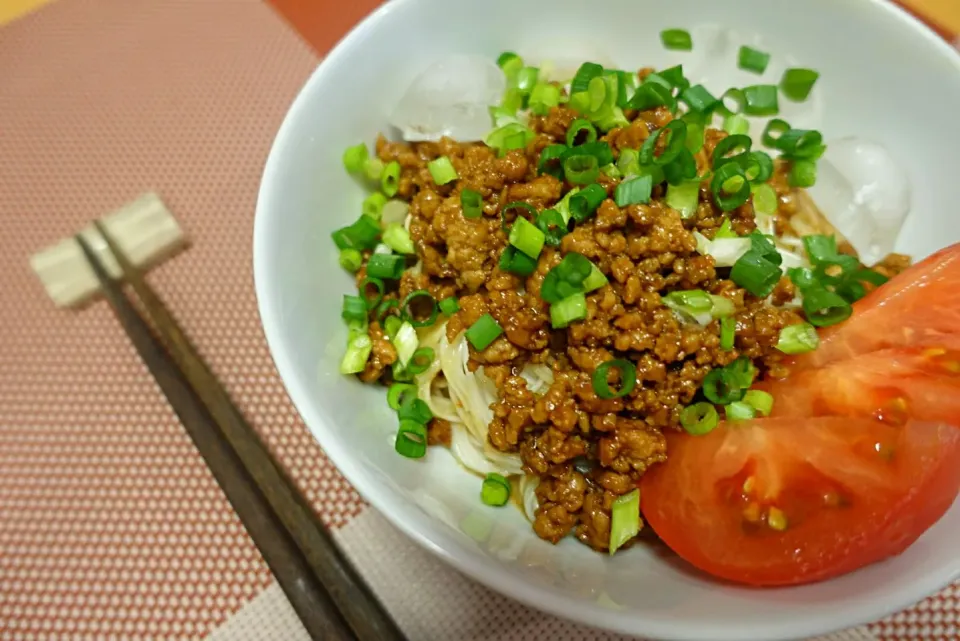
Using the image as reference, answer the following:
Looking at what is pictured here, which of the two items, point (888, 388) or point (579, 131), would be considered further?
point (579, 131)

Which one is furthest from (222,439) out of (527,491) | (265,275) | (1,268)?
(1,268)

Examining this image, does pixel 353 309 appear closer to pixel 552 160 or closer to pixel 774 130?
pixel 552 160

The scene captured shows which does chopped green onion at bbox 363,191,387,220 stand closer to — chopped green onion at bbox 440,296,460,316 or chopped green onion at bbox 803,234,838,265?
chopped green onion at bbox 440,296,460,316

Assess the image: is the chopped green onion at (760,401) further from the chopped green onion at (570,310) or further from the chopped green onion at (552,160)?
the chopped green onion at (552,160)

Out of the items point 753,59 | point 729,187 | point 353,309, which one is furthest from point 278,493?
point 753,59

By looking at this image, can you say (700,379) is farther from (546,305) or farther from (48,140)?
(48,140)

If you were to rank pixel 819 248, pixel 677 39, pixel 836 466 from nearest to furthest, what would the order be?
pixel 836 466 < pixel 819 248 < pixel 677 39

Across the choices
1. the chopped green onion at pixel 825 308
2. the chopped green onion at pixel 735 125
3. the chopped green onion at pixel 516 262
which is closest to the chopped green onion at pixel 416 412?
the chopped green onion at pixel 516 262

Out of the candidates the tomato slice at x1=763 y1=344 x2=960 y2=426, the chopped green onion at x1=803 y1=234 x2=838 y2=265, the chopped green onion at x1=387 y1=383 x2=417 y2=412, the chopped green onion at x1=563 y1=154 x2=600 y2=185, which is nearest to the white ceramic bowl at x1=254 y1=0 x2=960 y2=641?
the chopped green onion at x1=387 y1=383 x2=417 y2=412

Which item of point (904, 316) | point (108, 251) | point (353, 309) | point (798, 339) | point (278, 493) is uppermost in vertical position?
point (904, 316)
